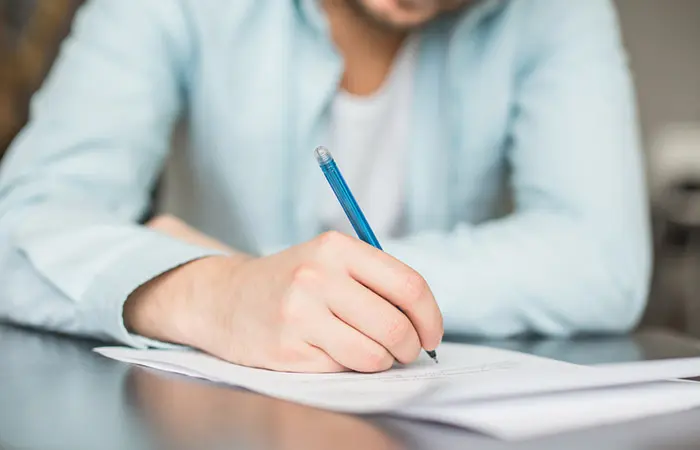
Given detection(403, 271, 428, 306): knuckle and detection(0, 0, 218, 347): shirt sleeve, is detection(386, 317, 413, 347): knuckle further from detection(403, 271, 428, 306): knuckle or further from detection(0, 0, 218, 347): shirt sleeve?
detection(0, 0, 218, 347): shirt sleeve

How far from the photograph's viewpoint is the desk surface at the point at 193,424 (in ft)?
1.04

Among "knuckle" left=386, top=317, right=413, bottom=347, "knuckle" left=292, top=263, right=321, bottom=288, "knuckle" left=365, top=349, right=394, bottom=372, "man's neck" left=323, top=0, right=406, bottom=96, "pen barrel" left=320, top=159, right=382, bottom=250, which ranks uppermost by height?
"man's neck" left=323, top=0, right=406, bottom=96

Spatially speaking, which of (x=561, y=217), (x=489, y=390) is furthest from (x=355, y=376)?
(x=561, y=217)

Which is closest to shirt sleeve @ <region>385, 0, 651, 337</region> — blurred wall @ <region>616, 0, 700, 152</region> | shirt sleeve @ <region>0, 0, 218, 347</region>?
shirt sleeve @ <region>0, 0, 218, 347</region>

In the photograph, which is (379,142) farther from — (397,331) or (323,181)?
(397,331)

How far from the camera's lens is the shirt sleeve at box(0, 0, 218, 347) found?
0.61 meters

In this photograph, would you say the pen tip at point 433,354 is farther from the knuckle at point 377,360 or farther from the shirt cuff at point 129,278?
the shirt cuff at point 129,278

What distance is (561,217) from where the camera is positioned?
81cm

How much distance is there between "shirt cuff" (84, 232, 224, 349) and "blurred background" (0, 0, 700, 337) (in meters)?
1.76

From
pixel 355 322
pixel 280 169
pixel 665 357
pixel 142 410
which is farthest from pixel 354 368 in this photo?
pixel 280 169

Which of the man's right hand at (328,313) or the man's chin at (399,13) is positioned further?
Result: the man's chin at (399,13)

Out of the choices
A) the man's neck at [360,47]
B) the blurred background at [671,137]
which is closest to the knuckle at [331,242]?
the man's neck at [360,47]

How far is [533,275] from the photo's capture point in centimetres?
73

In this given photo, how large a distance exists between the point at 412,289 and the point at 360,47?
0.67 m
